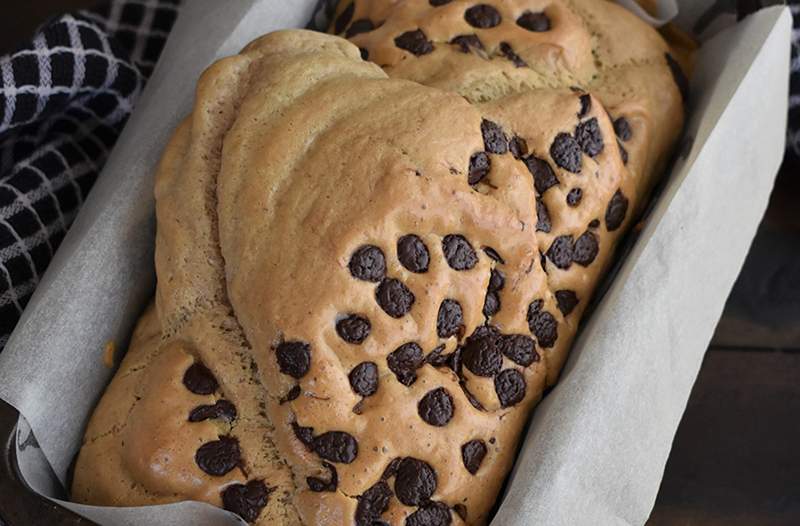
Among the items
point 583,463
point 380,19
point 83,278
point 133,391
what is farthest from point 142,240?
point 583,463

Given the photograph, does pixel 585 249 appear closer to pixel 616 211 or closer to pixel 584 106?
pixel 616 211

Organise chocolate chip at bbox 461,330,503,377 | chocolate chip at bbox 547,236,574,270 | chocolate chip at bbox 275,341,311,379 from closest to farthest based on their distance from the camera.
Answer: chocolate chip at bbox 275,341,311,379
chocolate chip at bbox 461,330,503,377
chocolate chip at bbox 547,236,574,270

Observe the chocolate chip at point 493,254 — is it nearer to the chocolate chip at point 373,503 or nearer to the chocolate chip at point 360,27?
the chocolate chip at point 373,503

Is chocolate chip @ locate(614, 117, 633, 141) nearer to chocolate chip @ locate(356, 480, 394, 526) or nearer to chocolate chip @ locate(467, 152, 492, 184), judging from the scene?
chocolate chip @ locate(467, 152, 492, 184)

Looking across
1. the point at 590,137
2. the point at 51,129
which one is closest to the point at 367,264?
the point at 590,137

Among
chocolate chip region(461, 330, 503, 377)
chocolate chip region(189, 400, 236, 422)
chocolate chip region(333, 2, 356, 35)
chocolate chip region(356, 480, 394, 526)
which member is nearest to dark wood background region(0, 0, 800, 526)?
chocolate chip region(461, 330, 503, 377)

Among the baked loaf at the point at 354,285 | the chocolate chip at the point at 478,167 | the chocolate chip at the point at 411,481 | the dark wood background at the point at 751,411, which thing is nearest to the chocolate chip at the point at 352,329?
the baked loaf at the point at 354,285
